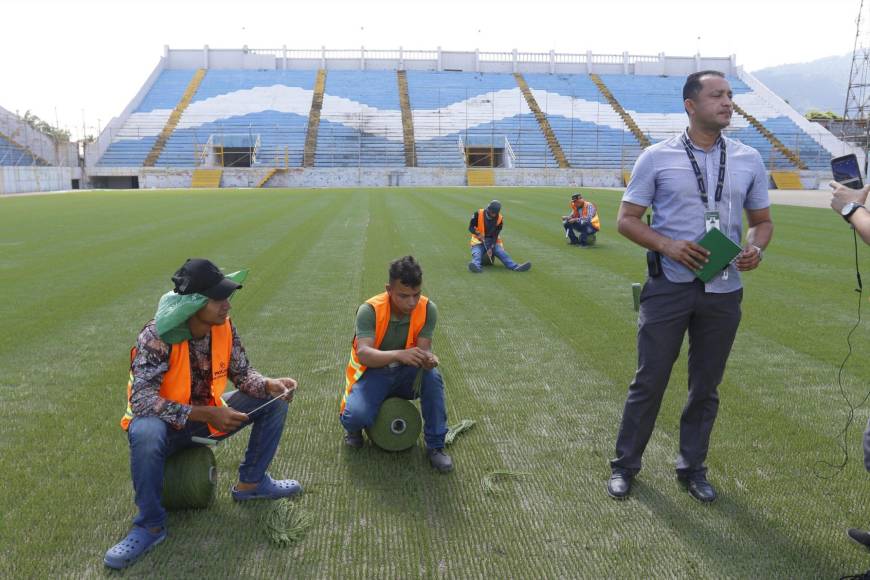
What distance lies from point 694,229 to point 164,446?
106 inches

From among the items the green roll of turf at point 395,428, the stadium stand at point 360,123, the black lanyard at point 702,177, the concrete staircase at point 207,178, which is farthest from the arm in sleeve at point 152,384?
the stadium stand at point 360,123

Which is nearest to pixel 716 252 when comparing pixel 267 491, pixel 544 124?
pixel 267 491

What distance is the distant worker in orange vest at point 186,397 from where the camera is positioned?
332cm

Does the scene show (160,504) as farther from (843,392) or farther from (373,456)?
(843,392)

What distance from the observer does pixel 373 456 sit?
4426 mm

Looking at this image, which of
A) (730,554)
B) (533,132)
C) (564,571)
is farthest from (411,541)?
(533,132)

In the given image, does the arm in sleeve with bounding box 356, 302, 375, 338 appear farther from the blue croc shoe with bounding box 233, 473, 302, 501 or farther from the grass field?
the blue croc shoe with bounding box 233, 473, 302, 501

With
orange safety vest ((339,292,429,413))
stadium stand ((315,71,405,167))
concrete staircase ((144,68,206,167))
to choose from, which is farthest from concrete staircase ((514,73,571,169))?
orange safety vest ((339,292,429,413))

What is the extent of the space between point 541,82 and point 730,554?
62367 millimetres

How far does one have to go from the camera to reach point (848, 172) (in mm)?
3299

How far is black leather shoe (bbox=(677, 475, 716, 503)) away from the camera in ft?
12.5

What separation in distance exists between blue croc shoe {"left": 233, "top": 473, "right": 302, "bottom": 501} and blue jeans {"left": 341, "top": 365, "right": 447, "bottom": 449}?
0.63m

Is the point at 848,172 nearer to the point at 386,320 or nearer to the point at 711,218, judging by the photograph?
the point at 711,218

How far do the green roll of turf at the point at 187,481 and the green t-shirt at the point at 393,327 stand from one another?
1.14 meters
